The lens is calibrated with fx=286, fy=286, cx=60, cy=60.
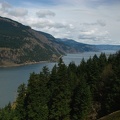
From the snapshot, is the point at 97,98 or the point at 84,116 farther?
the point at 97,98

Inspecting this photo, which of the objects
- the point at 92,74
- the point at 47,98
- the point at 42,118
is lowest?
the point at 42,118

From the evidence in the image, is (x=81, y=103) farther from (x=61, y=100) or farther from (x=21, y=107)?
(x=21, y=107)

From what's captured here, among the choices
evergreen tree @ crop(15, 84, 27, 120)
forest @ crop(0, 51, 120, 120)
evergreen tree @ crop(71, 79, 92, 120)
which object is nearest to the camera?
evergreen tree @ crop(71, 79, 92, 120)

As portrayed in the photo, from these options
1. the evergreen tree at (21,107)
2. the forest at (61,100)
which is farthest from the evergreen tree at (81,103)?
the evergreen tree at (21,107)

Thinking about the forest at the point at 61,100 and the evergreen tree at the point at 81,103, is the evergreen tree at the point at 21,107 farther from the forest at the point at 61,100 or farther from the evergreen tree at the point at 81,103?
the evergreen tree at the point at 81,103

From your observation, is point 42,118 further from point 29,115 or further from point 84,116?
point 84,116

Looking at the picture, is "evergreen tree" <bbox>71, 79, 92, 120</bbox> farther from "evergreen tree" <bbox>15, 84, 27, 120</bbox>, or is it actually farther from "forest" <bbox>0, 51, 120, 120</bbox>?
"evergreen tree" <bbox>15, 84, 27, 120</bbox>

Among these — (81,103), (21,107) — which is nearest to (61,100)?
(81,103)

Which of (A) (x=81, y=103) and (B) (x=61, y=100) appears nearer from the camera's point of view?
(B) (x=61, y=100)

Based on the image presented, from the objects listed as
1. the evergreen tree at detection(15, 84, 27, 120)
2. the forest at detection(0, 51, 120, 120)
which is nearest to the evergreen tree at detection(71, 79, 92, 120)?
the forest at detection(0, 51, 120, 120)

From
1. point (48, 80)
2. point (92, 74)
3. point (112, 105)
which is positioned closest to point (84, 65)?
point (92, 74)

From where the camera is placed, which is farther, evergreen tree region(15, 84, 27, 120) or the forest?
evergreen tree region(15, 84, 27, 120)
